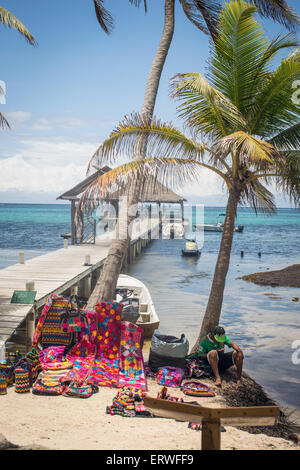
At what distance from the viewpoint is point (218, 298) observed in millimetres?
9211

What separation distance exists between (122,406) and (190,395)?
5.56 ft

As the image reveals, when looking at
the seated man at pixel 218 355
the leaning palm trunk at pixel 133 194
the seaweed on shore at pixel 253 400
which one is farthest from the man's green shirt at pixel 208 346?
the leaning palm trunk at pixel 133 194

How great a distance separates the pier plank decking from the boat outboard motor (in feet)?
5.72

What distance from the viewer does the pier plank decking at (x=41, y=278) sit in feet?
29.6

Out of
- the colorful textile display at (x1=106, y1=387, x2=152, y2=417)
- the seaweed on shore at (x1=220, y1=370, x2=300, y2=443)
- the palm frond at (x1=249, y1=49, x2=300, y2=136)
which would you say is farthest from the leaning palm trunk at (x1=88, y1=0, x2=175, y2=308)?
the colorful textile display at (x1=106, y1=387, x2=152, y2=417)

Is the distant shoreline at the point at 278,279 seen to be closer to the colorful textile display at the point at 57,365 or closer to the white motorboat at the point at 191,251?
the white motorboat at the point at 191,251

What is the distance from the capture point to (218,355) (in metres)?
7.86

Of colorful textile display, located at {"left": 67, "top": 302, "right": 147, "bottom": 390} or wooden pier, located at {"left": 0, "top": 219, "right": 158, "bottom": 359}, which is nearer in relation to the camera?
colorful textile display, located at {"left": 67, "top": 302, "right": 147, "bottom": 390}

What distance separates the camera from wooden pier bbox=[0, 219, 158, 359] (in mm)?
9209

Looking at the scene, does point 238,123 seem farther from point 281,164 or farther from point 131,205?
point 131,205

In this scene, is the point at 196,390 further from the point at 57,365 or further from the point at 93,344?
the point at 57,365

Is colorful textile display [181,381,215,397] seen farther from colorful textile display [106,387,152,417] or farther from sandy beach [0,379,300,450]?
sandy beach [0,379,300,450]

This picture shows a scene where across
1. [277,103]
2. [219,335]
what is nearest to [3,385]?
[219,335]

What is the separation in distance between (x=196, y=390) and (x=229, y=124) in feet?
17.8
